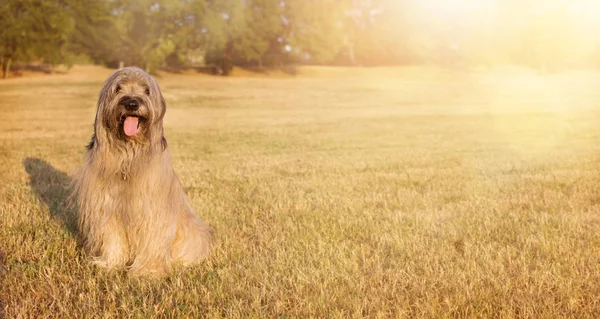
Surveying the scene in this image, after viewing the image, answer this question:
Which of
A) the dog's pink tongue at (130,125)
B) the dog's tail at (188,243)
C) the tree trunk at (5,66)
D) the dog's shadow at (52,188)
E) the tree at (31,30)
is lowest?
the dog's shadow at (52,188)

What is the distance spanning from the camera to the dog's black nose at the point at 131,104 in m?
4.17

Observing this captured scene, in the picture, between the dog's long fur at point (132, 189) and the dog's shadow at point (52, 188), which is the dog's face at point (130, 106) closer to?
the dog's long fur at point (132, 189)

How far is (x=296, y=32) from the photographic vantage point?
64.8 m

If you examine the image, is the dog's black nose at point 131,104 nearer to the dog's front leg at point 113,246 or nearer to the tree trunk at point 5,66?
the dog's front leg at point 113,246

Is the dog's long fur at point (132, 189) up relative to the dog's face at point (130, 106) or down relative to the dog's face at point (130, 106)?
down

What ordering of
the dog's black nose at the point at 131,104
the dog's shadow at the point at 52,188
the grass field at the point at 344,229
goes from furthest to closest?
the dog's shadow at the point at 52,188
the grass field at the point at 344,229
the dog's black nose at the point at 131,104

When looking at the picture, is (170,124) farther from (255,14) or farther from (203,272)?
(255,14)

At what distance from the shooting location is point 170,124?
900 inches

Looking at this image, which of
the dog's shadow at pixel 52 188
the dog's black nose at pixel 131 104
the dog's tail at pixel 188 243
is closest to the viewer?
the dog's black nose at pixel 131 104

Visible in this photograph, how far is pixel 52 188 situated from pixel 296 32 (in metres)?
58.8

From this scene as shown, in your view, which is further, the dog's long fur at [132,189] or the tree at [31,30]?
the tree at [31,30]

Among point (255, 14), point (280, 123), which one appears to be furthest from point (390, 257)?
point (255, 14)

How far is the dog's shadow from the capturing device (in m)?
6.55

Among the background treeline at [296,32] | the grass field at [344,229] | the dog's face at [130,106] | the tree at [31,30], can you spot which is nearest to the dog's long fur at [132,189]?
the dog's face at [130,106]
